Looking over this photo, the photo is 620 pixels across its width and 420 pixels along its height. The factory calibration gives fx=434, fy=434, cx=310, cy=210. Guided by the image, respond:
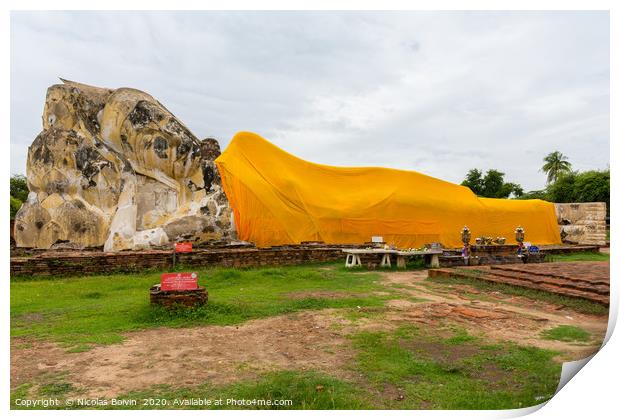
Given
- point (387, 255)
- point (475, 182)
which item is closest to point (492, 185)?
point (475, 182)

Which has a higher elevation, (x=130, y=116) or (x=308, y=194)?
(x=130, y=116)

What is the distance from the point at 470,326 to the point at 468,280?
145 inches

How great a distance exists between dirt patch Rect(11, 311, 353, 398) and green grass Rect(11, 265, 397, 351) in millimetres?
298

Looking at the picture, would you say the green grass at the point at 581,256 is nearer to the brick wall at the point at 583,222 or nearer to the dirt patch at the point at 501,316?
the brick wall at the point at 583,222

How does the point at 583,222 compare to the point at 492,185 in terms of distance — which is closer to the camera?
the point at 583,222

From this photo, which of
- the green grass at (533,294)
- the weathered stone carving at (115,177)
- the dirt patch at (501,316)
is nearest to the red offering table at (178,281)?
the dirt patch at (501,316)

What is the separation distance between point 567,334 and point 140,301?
17.7 feet

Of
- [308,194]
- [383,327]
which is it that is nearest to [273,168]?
[308,194]

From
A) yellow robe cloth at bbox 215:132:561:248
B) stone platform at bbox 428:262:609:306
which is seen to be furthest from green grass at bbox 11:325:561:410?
yellow robe cloth at bbox 215:132:561:248

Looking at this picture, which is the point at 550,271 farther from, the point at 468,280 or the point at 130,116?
the point at 130,116

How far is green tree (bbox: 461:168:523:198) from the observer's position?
118 feet

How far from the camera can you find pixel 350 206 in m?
15.4

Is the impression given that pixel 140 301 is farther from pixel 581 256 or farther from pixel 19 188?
pixel 19 188

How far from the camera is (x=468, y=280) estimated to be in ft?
27.5
